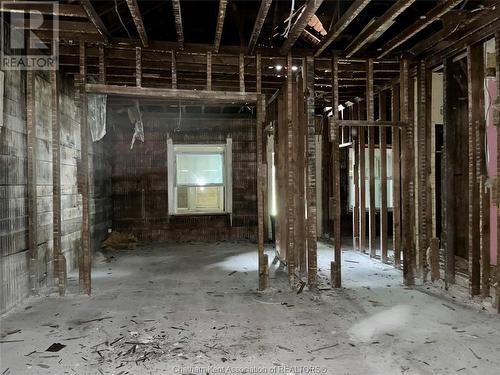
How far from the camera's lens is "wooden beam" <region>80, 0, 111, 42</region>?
121 inches

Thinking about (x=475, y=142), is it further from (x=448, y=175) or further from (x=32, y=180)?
(x=32, y=180)

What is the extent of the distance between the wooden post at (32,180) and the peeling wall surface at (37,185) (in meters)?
0.05

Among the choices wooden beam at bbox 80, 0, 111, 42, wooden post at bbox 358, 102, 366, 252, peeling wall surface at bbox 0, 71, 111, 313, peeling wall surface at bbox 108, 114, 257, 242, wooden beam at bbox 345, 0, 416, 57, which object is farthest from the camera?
peeling wall surface at bbox 108, 114, 257, 242

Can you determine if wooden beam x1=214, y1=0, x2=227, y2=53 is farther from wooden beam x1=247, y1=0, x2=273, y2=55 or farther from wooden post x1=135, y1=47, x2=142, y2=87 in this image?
wooden post x1=135, y1=47, x2=142, y2=87

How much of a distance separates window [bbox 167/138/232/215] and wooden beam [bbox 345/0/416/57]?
171 inches

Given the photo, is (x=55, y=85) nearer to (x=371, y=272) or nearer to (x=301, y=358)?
(x=301, y=358)

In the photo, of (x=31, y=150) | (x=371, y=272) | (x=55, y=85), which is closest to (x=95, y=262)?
(x=31, y=150)

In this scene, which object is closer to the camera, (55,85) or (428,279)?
(55,85)

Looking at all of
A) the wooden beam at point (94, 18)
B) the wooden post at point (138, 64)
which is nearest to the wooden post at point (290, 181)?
the wooden post at point (138, 64)

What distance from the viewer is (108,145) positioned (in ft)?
24.7

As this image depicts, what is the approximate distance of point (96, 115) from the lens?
18.9ft

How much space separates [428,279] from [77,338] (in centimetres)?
394

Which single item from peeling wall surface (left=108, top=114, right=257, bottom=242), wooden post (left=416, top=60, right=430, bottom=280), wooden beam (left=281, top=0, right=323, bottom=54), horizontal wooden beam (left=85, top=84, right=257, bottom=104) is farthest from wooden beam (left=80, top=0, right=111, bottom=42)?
peeling wall surface (left=108, top=114, right=257, bottom=242)

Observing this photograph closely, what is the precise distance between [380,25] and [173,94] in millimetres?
2228
